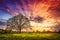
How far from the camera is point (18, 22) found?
3.42 m

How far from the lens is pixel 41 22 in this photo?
3.45m

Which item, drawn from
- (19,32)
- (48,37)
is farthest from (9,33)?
(48,37)

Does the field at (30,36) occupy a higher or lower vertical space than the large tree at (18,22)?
lower

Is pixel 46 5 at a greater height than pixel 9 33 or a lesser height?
greater

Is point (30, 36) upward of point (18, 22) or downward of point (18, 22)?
downward

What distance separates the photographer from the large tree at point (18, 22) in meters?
3.40

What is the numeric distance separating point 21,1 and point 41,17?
44 centimetres

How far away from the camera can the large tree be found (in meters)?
3.40

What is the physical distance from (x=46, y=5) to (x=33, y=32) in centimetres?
52

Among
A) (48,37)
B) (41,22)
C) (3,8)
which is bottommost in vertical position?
(48,37)

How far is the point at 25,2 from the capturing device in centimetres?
347

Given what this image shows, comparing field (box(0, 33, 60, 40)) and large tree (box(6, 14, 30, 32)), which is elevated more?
large tree (box(6, 14, 30, 32))

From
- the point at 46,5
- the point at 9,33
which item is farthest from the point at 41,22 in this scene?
the point at 9,33

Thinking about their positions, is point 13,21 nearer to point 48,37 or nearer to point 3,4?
point 3,4
